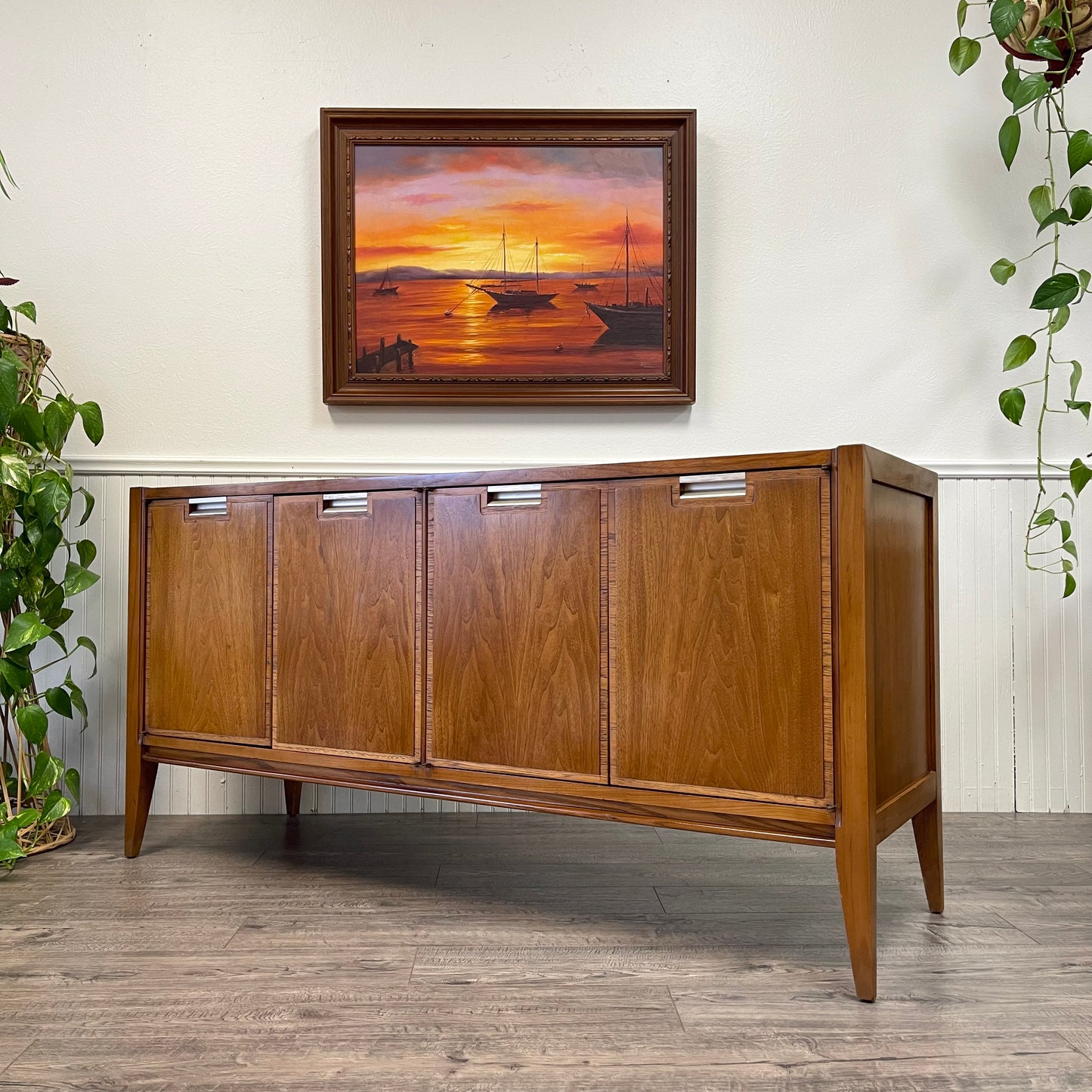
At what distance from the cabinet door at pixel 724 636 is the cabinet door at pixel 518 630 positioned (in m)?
0.05

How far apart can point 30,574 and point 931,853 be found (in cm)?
183

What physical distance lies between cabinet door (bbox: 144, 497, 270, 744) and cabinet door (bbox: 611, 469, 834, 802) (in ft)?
2.44

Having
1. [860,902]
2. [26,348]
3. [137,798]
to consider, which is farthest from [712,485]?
[26,348]

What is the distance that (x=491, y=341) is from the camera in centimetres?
212

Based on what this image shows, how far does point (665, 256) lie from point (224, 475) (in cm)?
125

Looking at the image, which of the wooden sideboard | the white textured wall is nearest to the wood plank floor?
the wooden sideboard

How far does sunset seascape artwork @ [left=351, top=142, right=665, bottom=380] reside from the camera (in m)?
2.10

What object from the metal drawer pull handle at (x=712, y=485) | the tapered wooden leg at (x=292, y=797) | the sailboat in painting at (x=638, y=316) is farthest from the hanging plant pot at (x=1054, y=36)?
the tapered wooden leg at (x=292, y=797)

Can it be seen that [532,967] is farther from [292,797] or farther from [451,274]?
[451,274]

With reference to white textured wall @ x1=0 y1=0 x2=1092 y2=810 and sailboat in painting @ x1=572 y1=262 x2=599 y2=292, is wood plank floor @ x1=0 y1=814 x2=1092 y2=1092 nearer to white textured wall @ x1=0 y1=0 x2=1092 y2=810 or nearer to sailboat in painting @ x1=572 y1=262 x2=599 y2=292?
white textured wall @ x1=0 y1=0 x2=1092 y2=810

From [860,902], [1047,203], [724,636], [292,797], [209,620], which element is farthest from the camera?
[292,797]

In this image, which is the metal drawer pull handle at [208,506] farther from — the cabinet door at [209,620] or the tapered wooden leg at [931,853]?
the tapered wooden leg at [931,853]

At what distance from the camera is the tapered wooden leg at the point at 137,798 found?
69.1 inches

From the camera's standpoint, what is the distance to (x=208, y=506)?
5.66 feet
